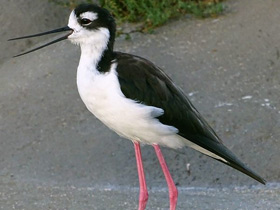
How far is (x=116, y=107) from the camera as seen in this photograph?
4723 millimetres

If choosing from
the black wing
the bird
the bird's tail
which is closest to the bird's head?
the bird

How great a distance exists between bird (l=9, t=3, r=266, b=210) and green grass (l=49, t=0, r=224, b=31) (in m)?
2.79

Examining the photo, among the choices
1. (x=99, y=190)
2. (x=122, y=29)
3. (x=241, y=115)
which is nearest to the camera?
(x=99, y=190)

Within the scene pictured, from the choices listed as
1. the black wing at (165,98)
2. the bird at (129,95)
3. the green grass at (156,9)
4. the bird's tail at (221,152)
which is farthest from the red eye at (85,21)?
the green grass at (156,9)

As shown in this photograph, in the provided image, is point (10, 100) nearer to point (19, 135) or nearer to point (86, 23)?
point (19, 135)

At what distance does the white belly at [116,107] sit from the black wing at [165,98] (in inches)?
1.6

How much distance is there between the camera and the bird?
15.5ft

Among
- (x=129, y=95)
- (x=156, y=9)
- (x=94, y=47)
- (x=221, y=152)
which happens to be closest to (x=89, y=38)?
(x=94, y=47)

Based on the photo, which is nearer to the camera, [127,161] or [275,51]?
[127,161]

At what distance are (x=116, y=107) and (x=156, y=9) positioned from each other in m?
3.18

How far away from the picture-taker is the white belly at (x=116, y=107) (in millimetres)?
4715

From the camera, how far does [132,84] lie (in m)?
4.77

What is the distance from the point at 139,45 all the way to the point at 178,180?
1.82 meters

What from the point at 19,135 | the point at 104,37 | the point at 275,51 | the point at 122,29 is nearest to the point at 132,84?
the point at 104,37
